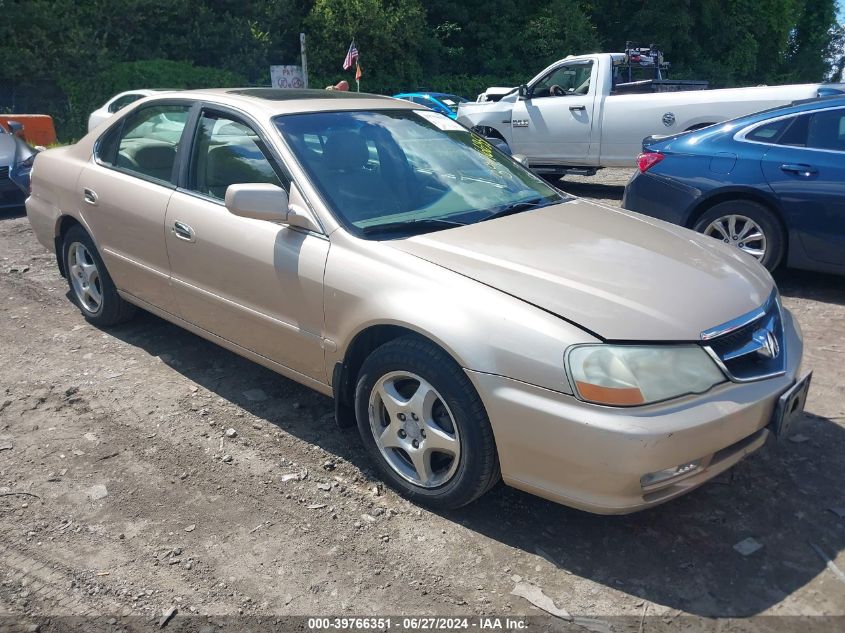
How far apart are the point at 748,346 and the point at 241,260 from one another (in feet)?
7.74

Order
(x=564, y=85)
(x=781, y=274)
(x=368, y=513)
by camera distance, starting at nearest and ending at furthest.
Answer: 1. (x=368, y=513)
2. (x=781, y=274)
3. (x=564, y=85)

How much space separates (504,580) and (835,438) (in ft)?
6.66

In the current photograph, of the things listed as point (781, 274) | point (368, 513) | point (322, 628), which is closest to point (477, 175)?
point (368, 513)

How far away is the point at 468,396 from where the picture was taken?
3.02m

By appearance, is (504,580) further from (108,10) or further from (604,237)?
(108,10)

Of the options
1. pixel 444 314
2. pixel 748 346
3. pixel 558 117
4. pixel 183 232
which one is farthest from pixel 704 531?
pixel 558 117

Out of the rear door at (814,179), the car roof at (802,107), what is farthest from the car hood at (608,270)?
the car roof at (802,107)

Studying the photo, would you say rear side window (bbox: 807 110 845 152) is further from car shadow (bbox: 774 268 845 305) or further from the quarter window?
the quarter window

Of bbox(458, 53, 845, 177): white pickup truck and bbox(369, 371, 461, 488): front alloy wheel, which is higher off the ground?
bbox(458, 53, 845, 177): white pickup truck

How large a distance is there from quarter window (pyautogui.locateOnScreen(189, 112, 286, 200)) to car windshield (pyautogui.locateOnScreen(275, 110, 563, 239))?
0.15 metres

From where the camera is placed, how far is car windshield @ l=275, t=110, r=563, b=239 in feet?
12.2

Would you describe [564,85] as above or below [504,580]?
A: above

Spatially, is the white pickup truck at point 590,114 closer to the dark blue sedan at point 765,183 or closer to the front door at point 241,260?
the dark blue sedan at point 765,183

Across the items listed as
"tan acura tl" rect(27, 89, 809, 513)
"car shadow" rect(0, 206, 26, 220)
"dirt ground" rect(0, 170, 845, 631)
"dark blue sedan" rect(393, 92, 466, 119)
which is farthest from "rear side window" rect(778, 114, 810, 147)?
"dark blue sedan" rect(393, 92, 466, 119)
